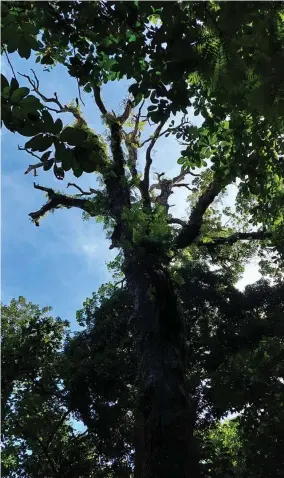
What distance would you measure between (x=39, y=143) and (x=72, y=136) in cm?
16

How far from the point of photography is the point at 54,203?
10.6 m

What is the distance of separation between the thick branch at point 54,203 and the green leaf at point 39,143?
772cm

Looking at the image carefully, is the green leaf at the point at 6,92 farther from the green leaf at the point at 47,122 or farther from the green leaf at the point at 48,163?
the green leaf at the point at 48,163

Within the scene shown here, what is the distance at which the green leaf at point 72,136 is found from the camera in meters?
1.95

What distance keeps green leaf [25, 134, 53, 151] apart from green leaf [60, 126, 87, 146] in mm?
72

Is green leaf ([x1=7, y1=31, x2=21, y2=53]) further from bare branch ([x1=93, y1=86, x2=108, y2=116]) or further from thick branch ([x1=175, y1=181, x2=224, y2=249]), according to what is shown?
bare branch ([x1=93, y1=86, x2=108, y2=116])

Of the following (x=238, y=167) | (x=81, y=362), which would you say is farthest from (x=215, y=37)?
(x=81, y=362)

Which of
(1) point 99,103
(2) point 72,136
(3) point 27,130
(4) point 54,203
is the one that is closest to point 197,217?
(4) point 54,203

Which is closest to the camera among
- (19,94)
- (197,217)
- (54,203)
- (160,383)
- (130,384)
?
(19,94)

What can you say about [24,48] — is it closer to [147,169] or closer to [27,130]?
[27,130]

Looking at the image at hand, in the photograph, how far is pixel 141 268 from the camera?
6867 millimetres

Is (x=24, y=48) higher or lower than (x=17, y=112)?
higher

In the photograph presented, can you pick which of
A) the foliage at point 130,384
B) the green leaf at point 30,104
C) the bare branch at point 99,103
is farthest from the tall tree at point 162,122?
the bare branch at point 99,103

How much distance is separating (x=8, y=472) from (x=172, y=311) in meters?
4.46
